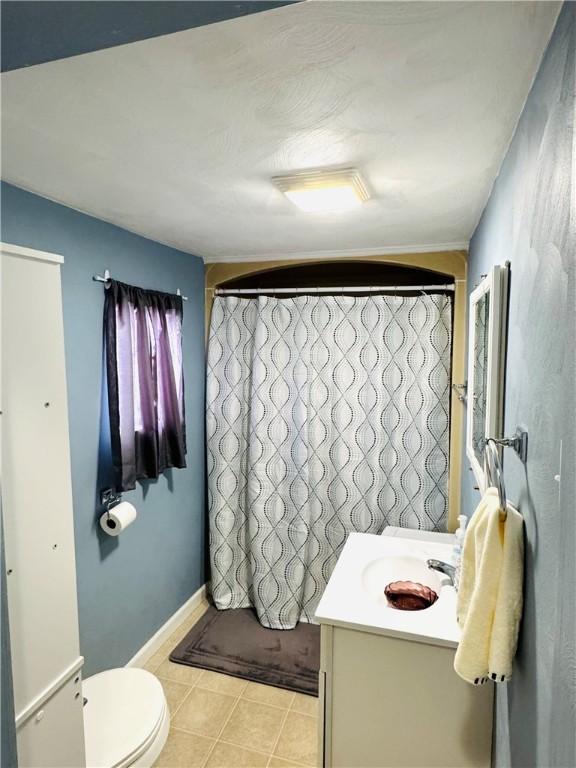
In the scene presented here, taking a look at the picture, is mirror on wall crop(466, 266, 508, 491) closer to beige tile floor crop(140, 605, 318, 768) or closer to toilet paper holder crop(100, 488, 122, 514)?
beige tile floor crop(140, 605, 318, 768)

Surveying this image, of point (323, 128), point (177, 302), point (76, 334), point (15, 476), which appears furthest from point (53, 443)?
point (177, 302)

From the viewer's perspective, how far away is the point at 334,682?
156cm

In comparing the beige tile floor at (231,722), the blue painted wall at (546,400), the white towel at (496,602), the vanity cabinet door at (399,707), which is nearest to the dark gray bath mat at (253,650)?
the beige tile floor at (231,722)

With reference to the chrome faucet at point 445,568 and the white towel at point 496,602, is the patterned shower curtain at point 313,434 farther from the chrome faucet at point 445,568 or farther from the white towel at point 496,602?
the white towel at point 496,602

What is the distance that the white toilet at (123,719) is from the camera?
170 cm

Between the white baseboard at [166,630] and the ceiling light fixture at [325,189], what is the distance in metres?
2.45

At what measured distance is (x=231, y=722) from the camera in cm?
216

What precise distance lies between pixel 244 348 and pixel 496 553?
227 centimetres

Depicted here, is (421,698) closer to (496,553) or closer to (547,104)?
(496,553)

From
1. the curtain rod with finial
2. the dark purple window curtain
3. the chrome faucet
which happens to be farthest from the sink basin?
the curtain rod with finial

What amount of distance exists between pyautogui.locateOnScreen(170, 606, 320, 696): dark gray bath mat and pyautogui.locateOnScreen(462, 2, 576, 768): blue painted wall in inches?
62.2

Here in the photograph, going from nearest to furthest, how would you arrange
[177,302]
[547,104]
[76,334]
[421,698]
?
1. [547,104]
2. [421,698]
3. [76,334]
4. [177,302]

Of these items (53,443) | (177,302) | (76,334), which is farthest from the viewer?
(177,302)

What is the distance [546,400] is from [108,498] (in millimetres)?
1983
